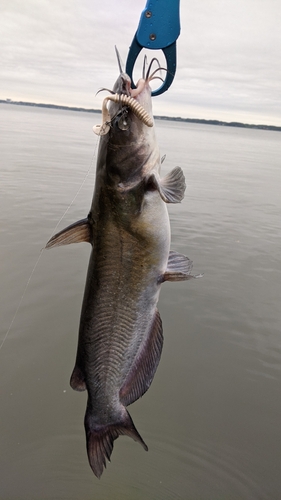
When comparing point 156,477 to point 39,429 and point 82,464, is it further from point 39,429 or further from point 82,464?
point 39,429

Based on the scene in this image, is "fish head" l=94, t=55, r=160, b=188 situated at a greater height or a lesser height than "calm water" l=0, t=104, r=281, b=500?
greater

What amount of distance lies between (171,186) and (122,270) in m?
0.59

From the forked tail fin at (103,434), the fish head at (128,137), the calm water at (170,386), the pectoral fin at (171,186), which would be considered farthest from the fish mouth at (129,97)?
the calm water at (170,386)

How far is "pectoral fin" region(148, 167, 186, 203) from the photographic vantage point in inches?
85.7

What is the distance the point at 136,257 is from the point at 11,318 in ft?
11.7

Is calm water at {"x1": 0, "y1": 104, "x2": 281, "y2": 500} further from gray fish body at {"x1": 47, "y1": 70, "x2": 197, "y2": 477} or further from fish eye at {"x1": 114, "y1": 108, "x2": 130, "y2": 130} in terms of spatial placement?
fish eye at {"x1": 114, "y1": 108, "x2": 130, "y2": 130}

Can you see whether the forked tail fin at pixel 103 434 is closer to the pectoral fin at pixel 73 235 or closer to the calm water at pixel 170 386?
the pectoral fin at pixel 73 235

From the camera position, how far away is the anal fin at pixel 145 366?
8.07 feet

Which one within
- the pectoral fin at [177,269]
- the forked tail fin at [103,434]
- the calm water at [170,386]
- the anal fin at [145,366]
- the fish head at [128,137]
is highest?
the fish head at [128,137]

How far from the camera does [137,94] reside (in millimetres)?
2107

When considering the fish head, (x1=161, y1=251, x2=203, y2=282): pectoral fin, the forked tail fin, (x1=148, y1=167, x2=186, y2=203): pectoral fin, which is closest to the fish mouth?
the fish head

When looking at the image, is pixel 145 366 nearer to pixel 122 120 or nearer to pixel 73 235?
pixel 73 235

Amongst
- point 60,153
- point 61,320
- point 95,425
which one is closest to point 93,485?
point 95,425

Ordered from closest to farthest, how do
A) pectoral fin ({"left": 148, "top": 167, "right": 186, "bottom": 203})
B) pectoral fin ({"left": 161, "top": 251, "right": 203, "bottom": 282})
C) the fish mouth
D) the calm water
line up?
1. the fish mouth
2. pectoral fin ({"left": 148, "top": 167, "right": 186, "bottom": 203})
3. pectoral fin ({"left": 161, "top": 251, "right": 203, "bottom": 282})
4. the calm water
